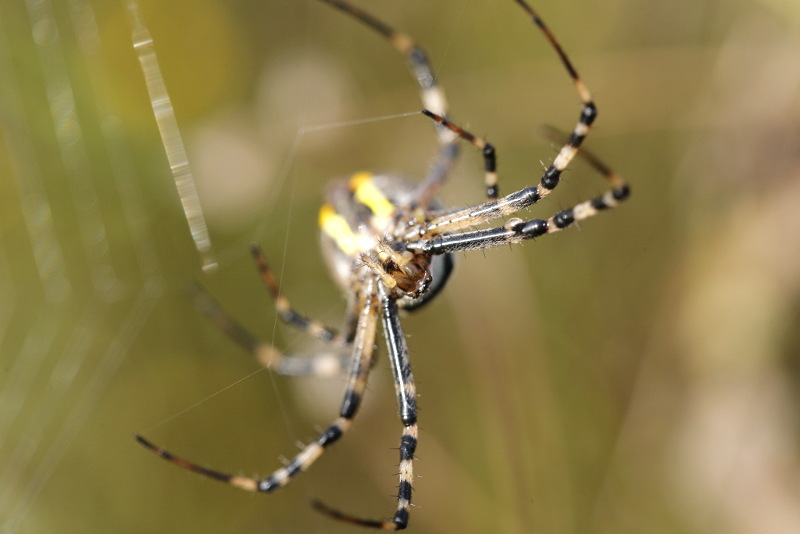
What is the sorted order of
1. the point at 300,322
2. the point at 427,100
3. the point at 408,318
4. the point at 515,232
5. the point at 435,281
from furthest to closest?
the point at 408,318
the point at 427,100
the point at 300,322
the point at 435,281
the point at 515,232

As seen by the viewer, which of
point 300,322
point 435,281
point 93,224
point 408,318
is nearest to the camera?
point 435,281

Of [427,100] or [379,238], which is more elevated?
[427,100]

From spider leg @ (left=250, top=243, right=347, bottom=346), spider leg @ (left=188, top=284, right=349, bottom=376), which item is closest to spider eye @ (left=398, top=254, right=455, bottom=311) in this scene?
spider leg @ (left=250, top=243, right=347, bottom=346)

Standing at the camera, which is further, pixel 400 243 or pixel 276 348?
pixel 276 348

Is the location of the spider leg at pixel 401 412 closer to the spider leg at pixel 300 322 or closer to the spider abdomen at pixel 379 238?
the spider abdomen at pixel 379 238

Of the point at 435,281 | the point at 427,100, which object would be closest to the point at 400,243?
the point at 435,281

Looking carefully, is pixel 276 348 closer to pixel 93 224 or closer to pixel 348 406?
pixel 348 406

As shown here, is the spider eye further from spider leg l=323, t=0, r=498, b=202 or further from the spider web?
the spider web
